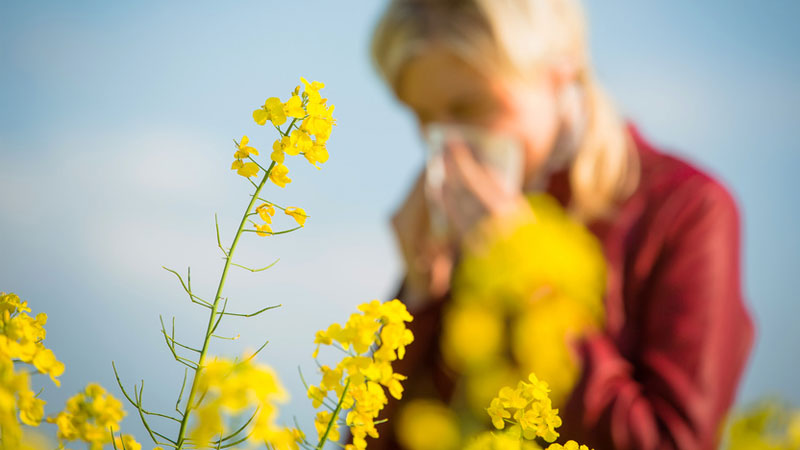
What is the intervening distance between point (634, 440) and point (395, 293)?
40cm

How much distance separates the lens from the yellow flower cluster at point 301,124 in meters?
0.28

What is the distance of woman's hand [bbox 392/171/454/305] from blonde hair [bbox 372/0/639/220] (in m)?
0.16

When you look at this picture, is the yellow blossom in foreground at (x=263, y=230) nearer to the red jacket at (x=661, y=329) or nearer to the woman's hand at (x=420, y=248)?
the red jacket at (x=661, y=329)

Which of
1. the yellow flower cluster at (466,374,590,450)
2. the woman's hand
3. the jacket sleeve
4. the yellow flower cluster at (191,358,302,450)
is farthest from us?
the woman's hand

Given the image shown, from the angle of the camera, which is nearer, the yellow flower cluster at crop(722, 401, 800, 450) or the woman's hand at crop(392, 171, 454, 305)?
the yellow flower cluster at crop(722, 401, 800, 450)

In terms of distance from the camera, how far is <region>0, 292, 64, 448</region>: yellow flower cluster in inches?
7.7

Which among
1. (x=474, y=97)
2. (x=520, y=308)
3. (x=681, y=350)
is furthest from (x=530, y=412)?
(x=474, y=97)

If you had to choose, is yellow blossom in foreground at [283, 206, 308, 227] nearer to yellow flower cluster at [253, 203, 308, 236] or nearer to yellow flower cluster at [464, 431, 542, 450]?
yellow flower cluster at [253, 203, 308, 236]

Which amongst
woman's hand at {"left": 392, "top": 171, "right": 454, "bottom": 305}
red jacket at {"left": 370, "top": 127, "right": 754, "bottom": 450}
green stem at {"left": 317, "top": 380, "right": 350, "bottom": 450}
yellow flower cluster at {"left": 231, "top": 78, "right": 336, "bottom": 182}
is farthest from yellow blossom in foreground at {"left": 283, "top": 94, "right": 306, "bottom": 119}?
woman's hand at {"left": 392, "top": 171, "right": 454, "bottom": 305}

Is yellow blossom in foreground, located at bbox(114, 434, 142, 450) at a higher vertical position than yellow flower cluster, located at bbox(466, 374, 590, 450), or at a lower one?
higher

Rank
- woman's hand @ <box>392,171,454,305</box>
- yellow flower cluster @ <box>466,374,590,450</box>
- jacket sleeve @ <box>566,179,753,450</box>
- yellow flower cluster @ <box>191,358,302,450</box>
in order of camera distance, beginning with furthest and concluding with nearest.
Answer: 1. woman's hand @ <box>392,171,454,305</box>
2. jacket sleeve @ <box>566,179,753,450</box>
3. yellow flower cluster @ <box>466,374,590,450</box>
4. yellow flower cluster @ <box>191,358,302,450</box>

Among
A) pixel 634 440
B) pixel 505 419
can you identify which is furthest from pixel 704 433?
pixel 505 419

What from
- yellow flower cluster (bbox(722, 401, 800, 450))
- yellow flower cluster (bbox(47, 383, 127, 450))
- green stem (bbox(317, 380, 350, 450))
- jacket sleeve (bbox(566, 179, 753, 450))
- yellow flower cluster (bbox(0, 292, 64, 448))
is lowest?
jacket sleeve (bbox(566, 179, 753, 450))

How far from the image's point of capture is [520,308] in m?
0.38
